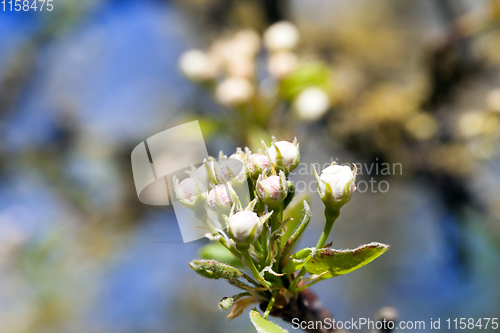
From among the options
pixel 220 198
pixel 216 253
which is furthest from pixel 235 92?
pixel 220 198

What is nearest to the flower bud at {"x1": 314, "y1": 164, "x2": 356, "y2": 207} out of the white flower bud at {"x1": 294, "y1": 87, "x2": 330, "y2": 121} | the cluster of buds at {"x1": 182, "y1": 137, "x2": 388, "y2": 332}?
the cluster of buds at {"x1": 182, "y1": 137, "x2": 388, "y2": 332}

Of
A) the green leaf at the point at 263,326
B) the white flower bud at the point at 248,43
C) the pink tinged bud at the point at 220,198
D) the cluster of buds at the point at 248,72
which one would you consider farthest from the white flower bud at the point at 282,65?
the green leaf at the point at 263,326

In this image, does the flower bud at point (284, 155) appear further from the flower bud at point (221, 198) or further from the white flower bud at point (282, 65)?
the white flower bud at point (282, 65)

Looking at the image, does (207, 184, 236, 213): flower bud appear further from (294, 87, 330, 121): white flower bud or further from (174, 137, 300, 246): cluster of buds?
(294, 87, 330, 121): white flower bud

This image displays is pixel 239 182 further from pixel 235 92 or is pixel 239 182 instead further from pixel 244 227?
pixel 235 92

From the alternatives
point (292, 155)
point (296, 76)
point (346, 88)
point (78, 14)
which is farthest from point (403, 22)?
point (292, 155)

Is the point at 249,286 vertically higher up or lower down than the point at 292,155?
lower down

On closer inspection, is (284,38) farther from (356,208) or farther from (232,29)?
(356,208)
